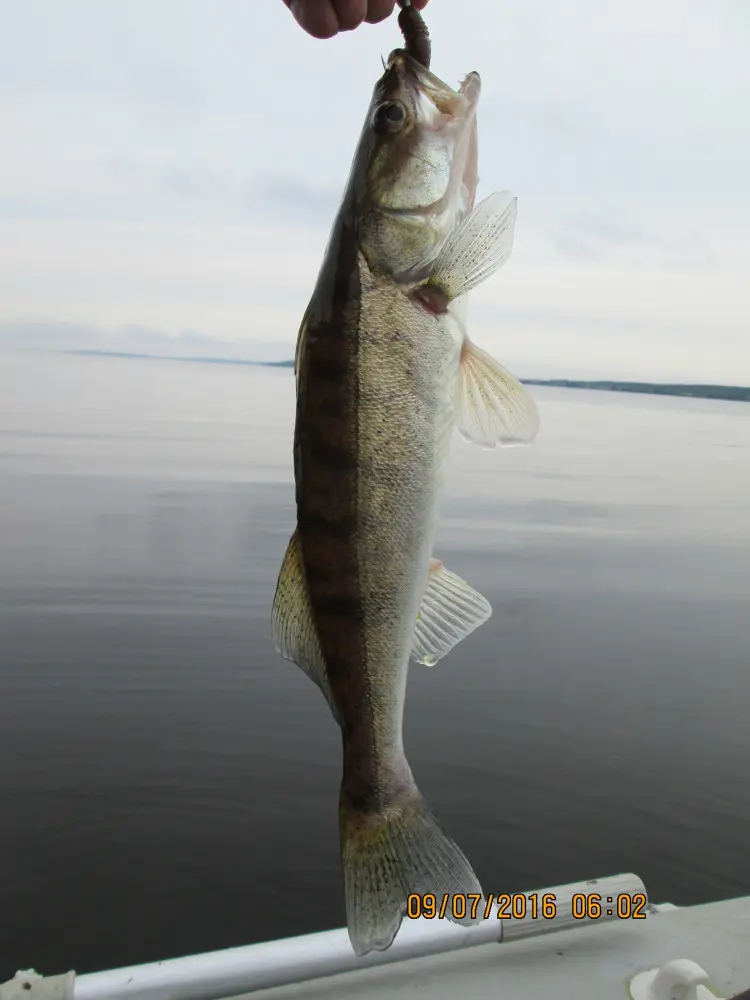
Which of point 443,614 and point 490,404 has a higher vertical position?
point 490,404

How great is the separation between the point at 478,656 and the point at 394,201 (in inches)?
373

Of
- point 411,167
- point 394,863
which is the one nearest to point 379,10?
point 411,167

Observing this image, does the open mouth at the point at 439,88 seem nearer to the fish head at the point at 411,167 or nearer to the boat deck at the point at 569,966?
the fish head at the point at 411,167

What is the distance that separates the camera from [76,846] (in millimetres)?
7215

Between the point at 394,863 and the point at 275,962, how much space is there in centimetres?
162

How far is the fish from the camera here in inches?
78.5

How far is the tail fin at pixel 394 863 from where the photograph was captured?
2.18 metres

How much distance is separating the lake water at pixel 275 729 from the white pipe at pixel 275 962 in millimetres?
3023

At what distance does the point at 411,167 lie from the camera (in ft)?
7.01

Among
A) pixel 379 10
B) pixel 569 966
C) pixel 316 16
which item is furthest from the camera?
pixel 569 966

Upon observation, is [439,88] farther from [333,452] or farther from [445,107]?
[333,452]

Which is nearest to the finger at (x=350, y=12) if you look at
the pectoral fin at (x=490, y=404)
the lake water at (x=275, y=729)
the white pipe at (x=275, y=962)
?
the pectoral fin at (x=490, y=404)

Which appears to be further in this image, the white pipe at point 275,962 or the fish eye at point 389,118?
the white pipe at point 275,962

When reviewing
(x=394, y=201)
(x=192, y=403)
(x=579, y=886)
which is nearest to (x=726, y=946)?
(x=579, y=886)
